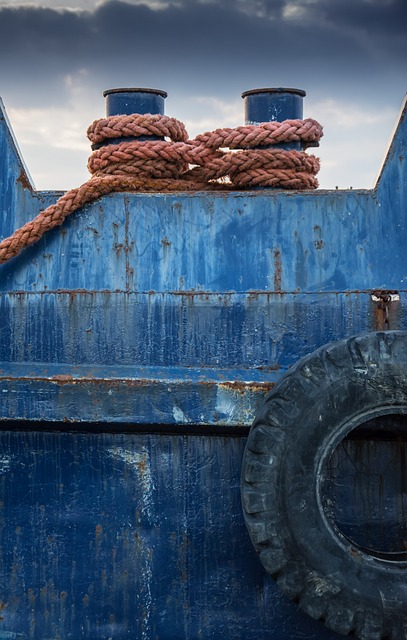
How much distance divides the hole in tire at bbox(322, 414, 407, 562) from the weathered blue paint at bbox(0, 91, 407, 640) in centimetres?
38

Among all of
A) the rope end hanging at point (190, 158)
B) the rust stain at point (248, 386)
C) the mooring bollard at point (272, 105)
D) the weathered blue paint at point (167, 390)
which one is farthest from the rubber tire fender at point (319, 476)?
the mooring bollard at point (272, 105)

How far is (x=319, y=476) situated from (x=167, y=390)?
2.22 ft

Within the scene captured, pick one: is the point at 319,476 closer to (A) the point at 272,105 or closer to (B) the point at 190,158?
(B) the point at 190,158

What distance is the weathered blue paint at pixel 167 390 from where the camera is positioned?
11.3 ft

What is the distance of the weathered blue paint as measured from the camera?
3453 millimetres

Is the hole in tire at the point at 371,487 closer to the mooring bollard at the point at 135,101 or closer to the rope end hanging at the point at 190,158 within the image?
the rope end hanging at the point at 190,158

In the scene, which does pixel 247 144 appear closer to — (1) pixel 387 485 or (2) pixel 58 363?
(2) pixel 58 363

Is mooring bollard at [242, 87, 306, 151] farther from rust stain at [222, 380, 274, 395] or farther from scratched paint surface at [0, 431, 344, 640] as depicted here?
scratched paint surface at [0, 431, 344, 640]

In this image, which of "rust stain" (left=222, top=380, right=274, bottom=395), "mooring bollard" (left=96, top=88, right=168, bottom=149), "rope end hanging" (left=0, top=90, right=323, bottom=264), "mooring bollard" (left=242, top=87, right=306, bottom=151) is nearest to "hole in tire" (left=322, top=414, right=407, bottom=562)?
"rust stain" (left=222, top=380, right=274, bottom=395)

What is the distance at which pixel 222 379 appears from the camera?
3396 mm

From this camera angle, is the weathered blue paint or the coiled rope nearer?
the weathered blue paint

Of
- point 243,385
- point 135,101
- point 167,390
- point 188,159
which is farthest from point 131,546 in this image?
point 135,101

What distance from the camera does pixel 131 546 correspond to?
3.50 m

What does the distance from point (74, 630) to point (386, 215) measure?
2110mm
